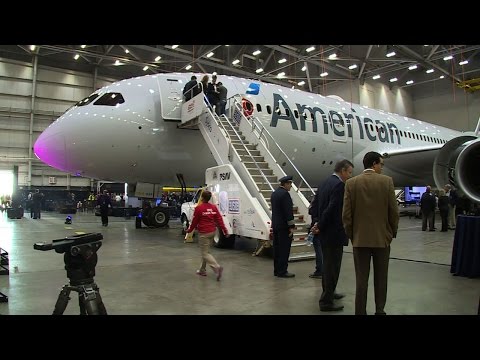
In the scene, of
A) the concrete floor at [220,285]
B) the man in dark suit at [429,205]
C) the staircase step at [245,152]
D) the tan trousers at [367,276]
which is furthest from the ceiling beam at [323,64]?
the tan trousers at [367,276]

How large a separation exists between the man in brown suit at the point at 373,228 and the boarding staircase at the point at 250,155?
3.27 meters

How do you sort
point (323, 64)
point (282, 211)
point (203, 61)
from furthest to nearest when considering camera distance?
point (323, 64) < point (203, 61) < point (282, 211)

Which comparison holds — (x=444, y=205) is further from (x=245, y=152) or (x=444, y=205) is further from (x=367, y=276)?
(x=367, y=276)

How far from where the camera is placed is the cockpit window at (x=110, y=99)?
903 centimetres

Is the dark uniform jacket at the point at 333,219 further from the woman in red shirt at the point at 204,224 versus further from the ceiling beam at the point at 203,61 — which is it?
the ceiling beam at the point at 203,61

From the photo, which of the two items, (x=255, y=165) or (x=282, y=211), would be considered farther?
(x=255, y=165)

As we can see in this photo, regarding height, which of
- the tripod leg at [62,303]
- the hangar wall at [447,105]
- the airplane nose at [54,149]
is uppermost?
the hangar wall at [447,105]

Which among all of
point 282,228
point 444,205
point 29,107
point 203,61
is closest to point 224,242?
point 282,228

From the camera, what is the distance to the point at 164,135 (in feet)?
29.9

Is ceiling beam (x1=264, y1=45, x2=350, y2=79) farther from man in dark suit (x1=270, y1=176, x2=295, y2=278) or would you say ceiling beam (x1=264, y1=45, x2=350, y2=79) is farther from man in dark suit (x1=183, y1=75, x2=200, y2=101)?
man in dark suit (x1=270, y1=176, x2=295, y2=278)

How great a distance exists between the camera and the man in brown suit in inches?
132

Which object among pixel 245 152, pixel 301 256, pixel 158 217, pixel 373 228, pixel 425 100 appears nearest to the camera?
pixel 373 228

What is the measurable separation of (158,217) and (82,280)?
363 inches
